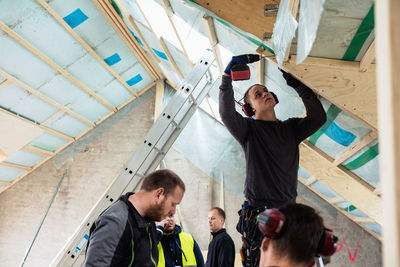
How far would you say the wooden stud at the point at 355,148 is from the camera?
7.06 ft

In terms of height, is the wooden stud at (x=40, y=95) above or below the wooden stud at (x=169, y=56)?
below

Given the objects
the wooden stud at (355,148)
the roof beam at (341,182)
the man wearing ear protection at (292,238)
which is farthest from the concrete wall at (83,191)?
the man wearing ear protection at (292,238)

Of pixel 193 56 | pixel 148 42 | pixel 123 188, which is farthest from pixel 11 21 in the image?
pixel 123 188

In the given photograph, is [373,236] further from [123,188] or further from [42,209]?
[42,209]

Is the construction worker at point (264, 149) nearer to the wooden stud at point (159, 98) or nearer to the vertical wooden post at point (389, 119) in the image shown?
the vertical wooden post at point (389, 119)

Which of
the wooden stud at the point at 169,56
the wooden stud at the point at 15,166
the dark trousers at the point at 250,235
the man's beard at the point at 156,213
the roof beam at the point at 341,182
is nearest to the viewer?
the dark trousers at the point at 250,235

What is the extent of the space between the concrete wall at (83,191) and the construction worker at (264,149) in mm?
4363

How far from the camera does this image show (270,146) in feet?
5.69

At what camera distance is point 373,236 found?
501 centimetres

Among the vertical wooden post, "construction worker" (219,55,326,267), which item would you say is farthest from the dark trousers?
the vertical wooden post

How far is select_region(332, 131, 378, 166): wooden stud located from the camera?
2.15m

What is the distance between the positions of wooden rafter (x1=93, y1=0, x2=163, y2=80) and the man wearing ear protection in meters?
4.16

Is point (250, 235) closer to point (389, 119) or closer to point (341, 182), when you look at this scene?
point (389, 119)

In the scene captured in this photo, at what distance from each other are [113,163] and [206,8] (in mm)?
5422
